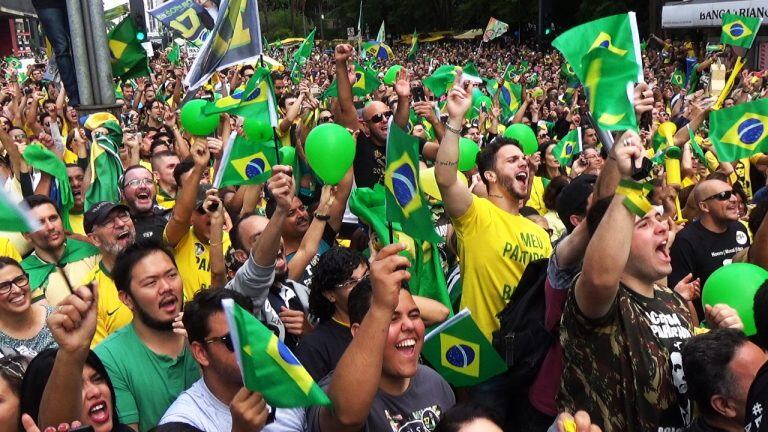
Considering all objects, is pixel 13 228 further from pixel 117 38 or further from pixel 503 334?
pixel 117 38

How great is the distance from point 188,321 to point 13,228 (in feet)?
2.88

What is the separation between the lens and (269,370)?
2270mm

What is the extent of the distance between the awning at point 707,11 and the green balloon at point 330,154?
704 inches

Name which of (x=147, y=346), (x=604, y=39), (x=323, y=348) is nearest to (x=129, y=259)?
(x=147, y=346)

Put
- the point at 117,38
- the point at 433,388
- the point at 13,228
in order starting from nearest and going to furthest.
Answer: the point at 13,228, the point at 433,388, the point at 117,38

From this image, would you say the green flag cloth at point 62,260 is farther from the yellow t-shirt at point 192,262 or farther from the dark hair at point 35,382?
the dark hair at point 35,382

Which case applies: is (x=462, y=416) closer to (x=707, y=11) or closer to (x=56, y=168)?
(x=56, y=168)

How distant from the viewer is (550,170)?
7742mm

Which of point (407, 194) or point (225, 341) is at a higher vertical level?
point (407, 194)

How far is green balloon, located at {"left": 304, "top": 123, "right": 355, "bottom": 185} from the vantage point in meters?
5.23

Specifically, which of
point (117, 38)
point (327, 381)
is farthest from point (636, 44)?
point (117, 38)

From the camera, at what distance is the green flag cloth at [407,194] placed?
3.53 metres

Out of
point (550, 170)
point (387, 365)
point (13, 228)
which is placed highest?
point (13, 228)

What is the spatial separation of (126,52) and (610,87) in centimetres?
671
